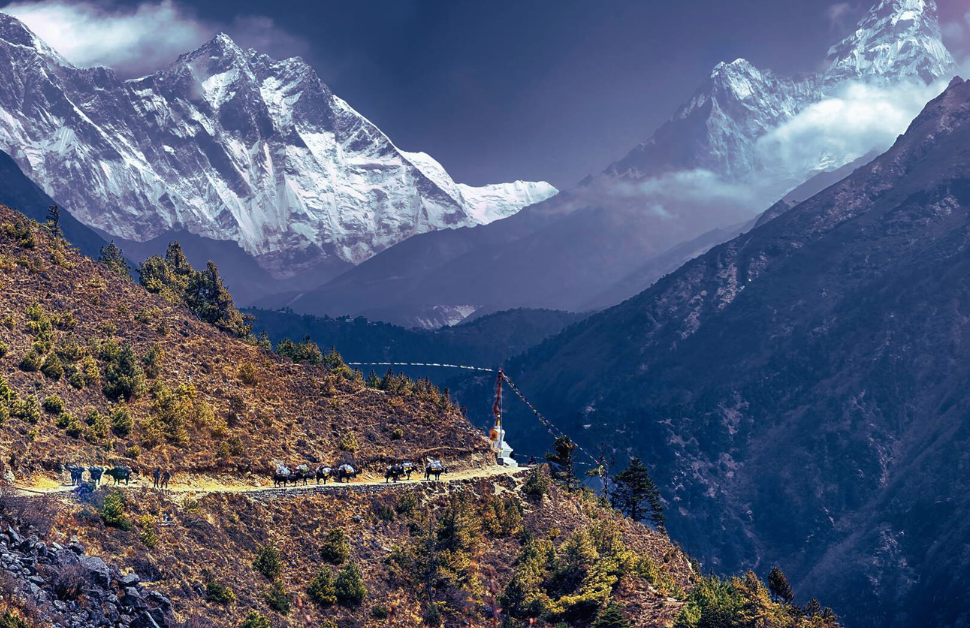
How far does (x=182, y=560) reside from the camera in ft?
199

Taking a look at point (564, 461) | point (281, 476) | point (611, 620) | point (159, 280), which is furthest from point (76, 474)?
point (159, 280)

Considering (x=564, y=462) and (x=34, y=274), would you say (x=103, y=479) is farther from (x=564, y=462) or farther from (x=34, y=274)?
(x=564, y=462)

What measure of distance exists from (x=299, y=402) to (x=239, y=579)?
1396 inches

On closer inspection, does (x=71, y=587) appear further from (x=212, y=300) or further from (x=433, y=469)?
(x=212, y=300)

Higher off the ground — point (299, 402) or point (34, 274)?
point (34, 274)

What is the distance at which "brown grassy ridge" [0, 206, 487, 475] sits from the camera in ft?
237

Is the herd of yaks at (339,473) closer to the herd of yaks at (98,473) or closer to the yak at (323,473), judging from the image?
the yak at (323,473)

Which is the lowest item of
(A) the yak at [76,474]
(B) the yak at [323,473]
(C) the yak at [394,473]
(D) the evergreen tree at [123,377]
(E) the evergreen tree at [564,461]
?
(E) the evergreen tree at [564,461]

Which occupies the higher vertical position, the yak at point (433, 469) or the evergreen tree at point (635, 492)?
the yak at point (433, 469)

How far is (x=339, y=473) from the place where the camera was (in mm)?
86375

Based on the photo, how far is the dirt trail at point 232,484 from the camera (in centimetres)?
6041

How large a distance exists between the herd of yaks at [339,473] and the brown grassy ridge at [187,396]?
2271mm

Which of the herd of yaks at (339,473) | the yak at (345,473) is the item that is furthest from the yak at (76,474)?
the yak at (345,473)

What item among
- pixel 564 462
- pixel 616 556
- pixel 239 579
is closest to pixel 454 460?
pixel 564 462
